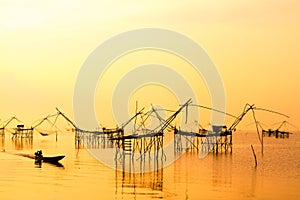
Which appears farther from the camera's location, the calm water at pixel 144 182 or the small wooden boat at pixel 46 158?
the small wooden boat at pixel 46 158

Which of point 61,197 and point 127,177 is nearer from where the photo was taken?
point 61,197

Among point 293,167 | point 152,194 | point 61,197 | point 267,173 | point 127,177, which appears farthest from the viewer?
point 293,167

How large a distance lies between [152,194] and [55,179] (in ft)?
23.8

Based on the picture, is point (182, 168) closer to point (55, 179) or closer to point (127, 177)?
point (127, 177)

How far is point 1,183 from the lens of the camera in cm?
2942

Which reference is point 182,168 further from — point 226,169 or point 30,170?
point 30,170

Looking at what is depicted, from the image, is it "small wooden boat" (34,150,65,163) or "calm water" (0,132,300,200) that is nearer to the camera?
"calm water" (0,132,300,200)

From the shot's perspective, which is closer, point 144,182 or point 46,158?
point 144,182

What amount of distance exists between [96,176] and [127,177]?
6.48ft

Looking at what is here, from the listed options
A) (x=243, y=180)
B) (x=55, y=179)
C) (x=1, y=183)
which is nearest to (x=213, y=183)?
(x=243, y=180)

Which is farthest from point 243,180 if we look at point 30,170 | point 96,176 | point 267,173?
point 30,170

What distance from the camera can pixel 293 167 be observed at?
47.9 metres

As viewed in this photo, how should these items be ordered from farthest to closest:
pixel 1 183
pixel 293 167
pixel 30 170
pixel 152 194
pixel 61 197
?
pixel 293 167 → pixel 30 170 → pixel 1 183 → pixel 152 194 → pixel 61 197

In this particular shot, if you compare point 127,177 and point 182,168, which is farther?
point 182,168
